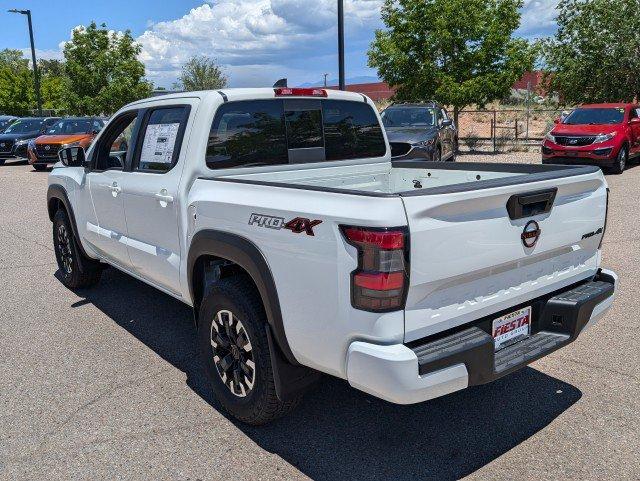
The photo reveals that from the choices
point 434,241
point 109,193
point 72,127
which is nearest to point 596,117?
point 109,193

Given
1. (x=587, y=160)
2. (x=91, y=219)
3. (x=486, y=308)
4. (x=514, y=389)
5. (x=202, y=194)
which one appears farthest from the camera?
(x=587, y=160)

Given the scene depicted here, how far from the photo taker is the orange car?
18.6 metres

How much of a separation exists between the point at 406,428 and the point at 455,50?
16768 mm

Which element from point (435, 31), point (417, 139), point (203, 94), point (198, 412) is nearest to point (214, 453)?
point (198, 412)

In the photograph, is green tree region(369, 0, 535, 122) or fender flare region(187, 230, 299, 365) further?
green tree region(369, 0, 535, 122)

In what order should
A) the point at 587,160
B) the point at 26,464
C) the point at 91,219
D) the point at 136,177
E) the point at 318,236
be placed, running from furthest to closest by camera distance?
the point at 587,160 → the point at 91,219 → the point at 136,177 → the point at 26,464 → the point at 318,236

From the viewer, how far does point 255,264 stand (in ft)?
10.3

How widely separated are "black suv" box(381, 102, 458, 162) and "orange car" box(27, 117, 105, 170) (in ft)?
31.0

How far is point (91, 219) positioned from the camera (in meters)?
5.43

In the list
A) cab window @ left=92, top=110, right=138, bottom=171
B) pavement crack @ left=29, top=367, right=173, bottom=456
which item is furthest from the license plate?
cab window @ left=92, top=110, right=138, bottom=171

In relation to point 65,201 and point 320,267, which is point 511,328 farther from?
point 65,201

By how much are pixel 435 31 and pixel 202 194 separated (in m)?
16.1

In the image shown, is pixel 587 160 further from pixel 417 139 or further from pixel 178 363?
pixel 178 363

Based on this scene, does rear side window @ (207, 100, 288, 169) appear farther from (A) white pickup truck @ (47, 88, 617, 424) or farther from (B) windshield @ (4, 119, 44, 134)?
(B) windshield @ (4, 119, 44, 134)
